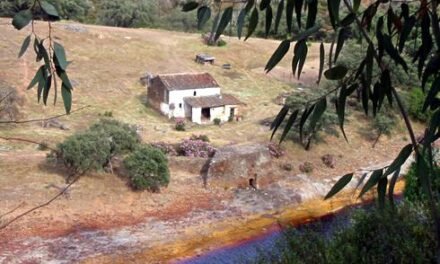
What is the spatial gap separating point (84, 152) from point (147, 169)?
2288 mm

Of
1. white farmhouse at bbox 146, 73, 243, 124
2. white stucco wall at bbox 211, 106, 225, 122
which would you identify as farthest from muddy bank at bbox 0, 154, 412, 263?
white farmhouse at bbox 146, 73, 243, 124

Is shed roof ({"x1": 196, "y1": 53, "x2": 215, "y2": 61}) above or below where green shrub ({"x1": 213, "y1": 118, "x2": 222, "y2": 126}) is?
above

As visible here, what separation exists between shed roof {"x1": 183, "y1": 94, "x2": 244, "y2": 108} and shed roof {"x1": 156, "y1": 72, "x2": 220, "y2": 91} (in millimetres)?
639

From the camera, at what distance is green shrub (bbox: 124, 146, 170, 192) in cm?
2492

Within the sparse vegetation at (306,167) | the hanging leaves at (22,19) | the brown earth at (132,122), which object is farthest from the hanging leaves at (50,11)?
the sparse vegetation at (306,167)

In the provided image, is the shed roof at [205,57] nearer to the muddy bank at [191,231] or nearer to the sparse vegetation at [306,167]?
the sparse vegetation at [306,167]

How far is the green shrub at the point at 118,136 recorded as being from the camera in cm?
2642

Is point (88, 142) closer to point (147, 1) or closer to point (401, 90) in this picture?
point (401, 90)

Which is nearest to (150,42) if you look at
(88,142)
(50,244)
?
(88,142)

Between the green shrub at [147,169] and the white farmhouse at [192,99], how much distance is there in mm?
8181

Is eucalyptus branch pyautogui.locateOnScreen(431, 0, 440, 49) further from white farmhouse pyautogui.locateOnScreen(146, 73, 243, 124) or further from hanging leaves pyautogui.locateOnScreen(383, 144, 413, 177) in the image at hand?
white farmhouse pyautogui.locateOnScreen(146, 73, 243, 124)

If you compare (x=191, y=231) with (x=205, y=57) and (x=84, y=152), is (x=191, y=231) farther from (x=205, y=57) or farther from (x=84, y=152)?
(x=205, y=57)

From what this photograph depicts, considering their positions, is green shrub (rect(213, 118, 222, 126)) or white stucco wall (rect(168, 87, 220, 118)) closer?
green shrub (rect(213, 118, 222, 126))

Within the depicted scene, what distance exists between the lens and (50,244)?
21250 mm
